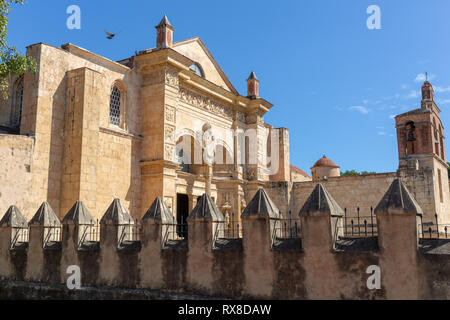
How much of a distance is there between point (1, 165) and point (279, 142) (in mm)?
17161

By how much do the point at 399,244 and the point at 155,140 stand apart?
12305 millimetres

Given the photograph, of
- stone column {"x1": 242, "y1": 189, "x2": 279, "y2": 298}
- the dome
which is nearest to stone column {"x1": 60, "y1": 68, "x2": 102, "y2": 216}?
stone column {"x1": 242, "y1": 189, "x2": 279, "y2": 298}

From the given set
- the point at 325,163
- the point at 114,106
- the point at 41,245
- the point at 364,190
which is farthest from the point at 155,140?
the point at 325,163

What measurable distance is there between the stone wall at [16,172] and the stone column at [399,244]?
10323 mm

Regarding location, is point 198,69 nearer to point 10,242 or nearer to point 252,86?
point 252,86

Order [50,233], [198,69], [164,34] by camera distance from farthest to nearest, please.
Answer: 1. [198,69]
2. [164,34]
3. [50,233]

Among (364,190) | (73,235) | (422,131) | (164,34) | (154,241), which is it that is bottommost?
(154,241)

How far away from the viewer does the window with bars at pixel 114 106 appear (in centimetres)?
1638

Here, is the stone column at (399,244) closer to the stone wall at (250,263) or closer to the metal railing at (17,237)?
the stone wall at (250,263)

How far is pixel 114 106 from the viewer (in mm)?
16578

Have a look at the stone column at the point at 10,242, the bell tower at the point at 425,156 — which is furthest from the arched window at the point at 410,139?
the stone column at the point at 10,242

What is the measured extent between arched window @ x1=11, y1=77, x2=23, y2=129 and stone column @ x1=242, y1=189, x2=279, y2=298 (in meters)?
11.9
